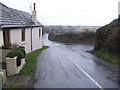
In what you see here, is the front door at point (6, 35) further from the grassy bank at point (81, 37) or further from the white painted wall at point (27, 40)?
the grassy bank at point (81, 37)

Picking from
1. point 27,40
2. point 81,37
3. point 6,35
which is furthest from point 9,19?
point 81,37

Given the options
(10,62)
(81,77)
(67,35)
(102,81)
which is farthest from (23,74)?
(67,35)

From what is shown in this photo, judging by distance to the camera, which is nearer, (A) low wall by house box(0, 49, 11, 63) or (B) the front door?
(A) low wall by house box(0, 49, 11, 63)

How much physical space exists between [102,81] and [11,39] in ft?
28.5

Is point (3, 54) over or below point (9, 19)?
below

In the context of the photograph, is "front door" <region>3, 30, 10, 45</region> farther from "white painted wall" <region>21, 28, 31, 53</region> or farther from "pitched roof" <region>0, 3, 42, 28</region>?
"white painted wall" <region>21, 28, 31, 53</region>

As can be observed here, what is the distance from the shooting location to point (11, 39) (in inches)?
588

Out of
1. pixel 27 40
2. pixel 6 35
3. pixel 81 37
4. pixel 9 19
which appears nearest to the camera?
pixel 6 35

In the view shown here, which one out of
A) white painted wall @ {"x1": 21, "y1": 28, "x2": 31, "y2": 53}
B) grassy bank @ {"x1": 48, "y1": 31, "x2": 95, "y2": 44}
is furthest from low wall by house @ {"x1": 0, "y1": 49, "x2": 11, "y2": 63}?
grassy bank @ {"x1": 48, "y1": 31, "x2": 95, "y2": 44}

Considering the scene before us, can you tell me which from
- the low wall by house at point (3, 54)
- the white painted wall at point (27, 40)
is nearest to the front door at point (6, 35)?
the low wall by house at point (3, 54)

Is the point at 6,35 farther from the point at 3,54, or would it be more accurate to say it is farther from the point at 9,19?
the point at 3,54

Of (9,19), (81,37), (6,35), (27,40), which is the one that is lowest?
(81,37)

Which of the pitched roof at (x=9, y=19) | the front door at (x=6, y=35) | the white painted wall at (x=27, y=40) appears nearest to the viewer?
the pitched roof at (x=9, y=19)

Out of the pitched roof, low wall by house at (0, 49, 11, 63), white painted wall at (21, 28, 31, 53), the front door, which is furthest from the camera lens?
white painted wall at (21, 28, 31, 53)
